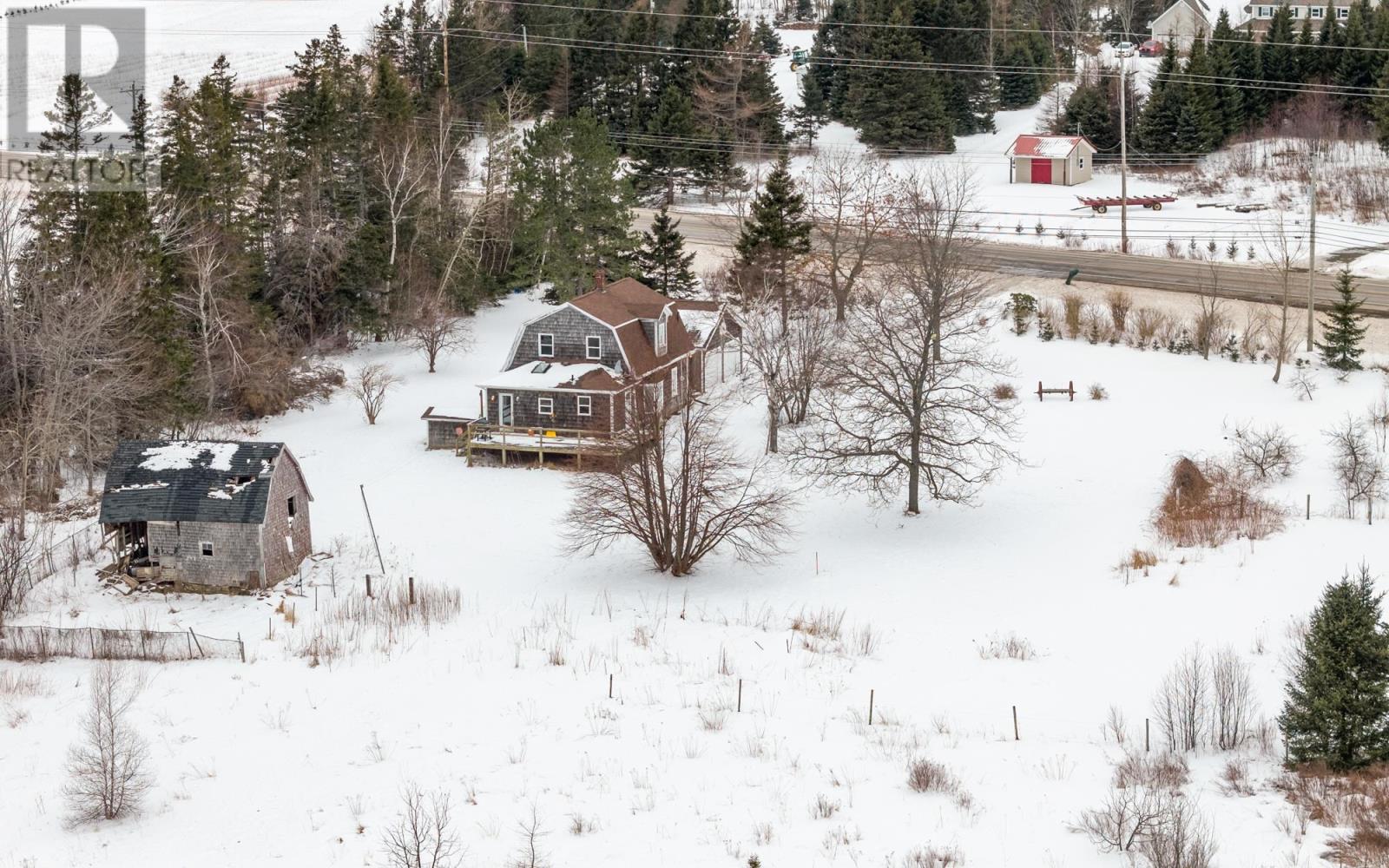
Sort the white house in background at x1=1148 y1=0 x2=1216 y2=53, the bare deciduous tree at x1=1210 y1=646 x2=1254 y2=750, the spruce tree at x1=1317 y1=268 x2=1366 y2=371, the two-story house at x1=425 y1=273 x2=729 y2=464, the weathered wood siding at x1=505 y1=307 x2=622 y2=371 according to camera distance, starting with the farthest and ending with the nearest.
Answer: the white house in background at x1=1148 y1=0 x2=1216 y2=53 → the spruce tree at x1=1317 y1=268 x2=1366 y2=371 → the weathered wood siding at x1=505 y1=307 x2=622 y2=371 → the two-story house at x1=425 y1=273 x2=729 y2=464 → the bare deciduous tree at x1=1210 y1=646 x2=1254 y2=750

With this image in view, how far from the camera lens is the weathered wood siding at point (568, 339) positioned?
1844 inches

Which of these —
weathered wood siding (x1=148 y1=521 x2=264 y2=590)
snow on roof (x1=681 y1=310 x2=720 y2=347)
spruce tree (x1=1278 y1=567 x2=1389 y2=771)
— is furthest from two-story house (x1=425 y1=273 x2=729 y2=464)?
spruce tree (x1=1278 y1=567 x2=1389 y2=771)

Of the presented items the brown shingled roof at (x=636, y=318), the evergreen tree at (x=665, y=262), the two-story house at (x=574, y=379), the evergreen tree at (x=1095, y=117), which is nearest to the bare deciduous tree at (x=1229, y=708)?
the two-story house at (x=574, y=379)

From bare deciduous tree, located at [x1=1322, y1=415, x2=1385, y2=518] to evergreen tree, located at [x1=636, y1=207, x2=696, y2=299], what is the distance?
2700 cm

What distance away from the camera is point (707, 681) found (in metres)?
28.1

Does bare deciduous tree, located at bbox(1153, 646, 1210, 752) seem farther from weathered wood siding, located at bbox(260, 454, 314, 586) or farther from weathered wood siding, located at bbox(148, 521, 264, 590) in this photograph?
weathered wood siding, located at bbox(148, 521, 264, 590)

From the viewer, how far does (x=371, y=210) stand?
58.2 meters

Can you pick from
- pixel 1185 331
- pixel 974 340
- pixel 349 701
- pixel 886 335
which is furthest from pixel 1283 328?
pixel 349 701

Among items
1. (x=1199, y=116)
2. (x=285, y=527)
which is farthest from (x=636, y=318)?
(x=1199, y=116)

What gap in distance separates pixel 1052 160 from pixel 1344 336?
2841 cm

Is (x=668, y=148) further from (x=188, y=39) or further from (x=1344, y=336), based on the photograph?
(x=188, y=39)

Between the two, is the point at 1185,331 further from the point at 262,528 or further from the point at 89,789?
the point at 89,789

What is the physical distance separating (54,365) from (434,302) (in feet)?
54.8

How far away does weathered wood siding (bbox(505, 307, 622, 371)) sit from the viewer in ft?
154
